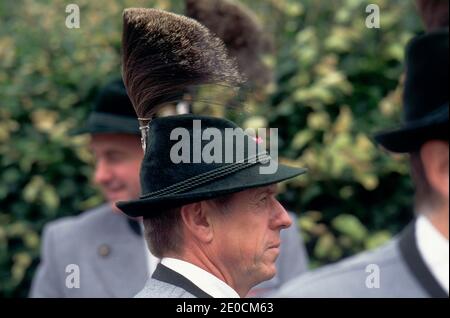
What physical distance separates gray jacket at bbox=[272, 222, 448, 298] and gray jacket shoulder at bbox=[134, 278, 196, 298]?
1.26 metres

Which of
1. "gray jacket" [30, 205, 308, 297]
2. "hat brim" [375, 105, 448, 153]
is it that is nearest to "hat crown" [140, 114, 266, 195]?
"hat brim" [375, 105, 448, 153]

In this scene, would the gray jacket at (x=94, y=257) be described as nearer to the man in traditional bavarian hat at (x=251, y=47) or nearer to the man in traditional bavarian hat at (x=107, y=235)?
the man in traditional bavarian hat at (x=107, y=235)

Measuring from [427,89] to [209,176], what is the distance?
4.39 feet

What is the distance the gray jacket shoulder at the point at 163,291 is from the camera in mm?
1651

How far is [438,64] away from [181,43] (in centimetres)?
138

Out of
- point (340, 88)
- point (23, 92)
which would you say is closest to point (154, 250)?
point (340, 88)

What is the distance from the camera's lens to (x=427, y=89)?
2.77 m

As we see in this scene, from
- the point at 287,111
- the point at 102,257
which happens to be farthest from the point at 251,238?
the point at 287,111

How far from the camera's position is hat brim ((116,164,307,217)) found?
158 centimetres

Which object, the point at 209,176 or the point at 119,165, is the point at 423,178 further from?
the point at 209,176

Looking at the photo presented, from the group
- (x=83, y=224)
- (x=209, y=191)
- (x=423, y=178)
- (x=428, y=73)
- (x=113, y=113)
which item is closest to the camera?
(x=209, y=191)

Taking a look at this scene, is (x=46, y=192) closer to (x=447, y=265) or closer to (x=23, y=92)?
(x=23, y=92)

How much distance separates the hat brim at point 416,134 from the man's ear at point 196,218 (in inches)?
51.8

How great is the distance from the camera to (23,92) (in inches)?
170
